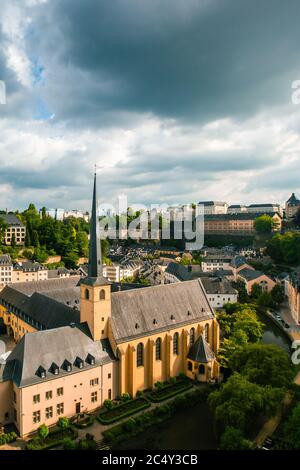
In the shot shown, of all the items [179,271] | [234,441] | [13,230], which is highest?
[13,230]

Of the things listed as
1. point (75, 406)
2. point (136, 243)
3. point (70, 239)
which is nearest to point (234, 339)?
point (75, 406)

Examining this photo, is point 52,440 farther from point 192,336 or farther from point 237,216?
point 237,216

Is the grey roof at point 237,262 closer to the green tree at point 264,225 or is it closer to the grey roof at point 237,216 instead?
the green tree at point 264,225

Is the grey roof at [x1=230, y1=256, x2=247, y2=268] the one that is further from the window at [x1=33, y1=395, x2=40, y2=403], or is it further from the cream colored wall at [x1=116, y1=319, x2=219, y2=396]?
the window at [x1=33, y1=395, x2=40, y2=403]

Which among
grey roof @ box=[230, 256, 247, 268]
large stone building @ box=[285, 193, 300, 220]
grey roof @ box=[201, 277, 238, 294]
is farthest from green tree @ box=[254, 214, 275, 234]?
grey roof @ box=[201, 277, 238, 294]

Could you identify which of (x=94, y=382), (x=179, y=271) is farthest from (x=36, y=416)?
(x=179, y=271)

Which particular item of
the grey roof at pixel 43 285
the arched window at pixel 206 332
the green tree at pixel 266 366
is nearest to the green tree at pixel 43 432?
the green tree at pixel 266 366
